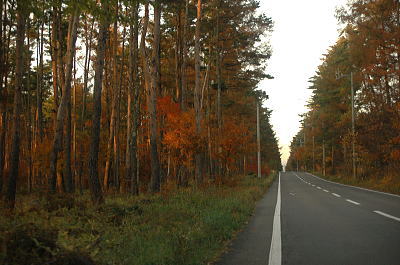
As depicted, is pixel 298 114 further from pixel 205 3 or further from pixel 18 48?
pixel 18 48

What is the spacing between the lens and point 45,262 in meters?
4.38

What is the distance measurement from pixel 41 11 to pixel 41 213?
5.29m

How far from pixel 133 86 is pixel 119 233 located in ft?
48.7

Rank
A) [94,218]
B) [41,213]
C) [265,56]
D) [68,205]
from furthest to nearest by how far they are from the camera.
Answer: [265,56], [68,205], [41,213], [94,218]

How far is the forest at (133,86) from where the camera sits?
12203 millimetres

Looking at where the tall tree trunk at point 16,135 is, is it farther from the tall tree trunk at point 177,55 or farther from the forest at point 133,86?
the tall tree trunk at point 177,55

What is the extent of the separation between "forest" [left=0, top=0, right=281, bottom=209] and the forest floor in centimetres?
235

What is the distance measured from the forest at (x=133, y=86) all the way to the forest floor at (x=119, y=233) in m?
2.35

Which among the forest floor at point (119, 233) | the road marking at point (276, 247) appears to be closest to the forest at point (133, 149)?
the forest floor at point (119, 233)

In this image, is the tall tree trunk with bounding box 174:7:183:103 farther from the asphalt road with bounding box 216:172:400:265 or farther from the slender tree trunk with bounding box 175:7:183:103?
the asphalt road with bounding box 216:172:400:265

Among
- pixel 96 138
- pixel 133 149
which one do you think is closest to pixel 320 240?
pixel 96 138

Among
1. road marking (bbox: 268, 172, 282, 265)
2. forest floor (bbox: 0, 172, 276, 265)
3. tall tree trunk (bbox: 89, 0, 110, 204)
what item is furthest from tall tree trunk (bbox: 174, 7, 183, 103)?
road marking (bbox: 268, 172, 282, 265)

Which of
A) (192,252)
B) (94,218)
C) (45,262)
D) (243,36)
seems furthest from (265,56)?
(45,262)

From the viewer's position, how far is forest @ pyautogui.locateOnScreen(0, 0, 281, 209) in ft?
40.0
